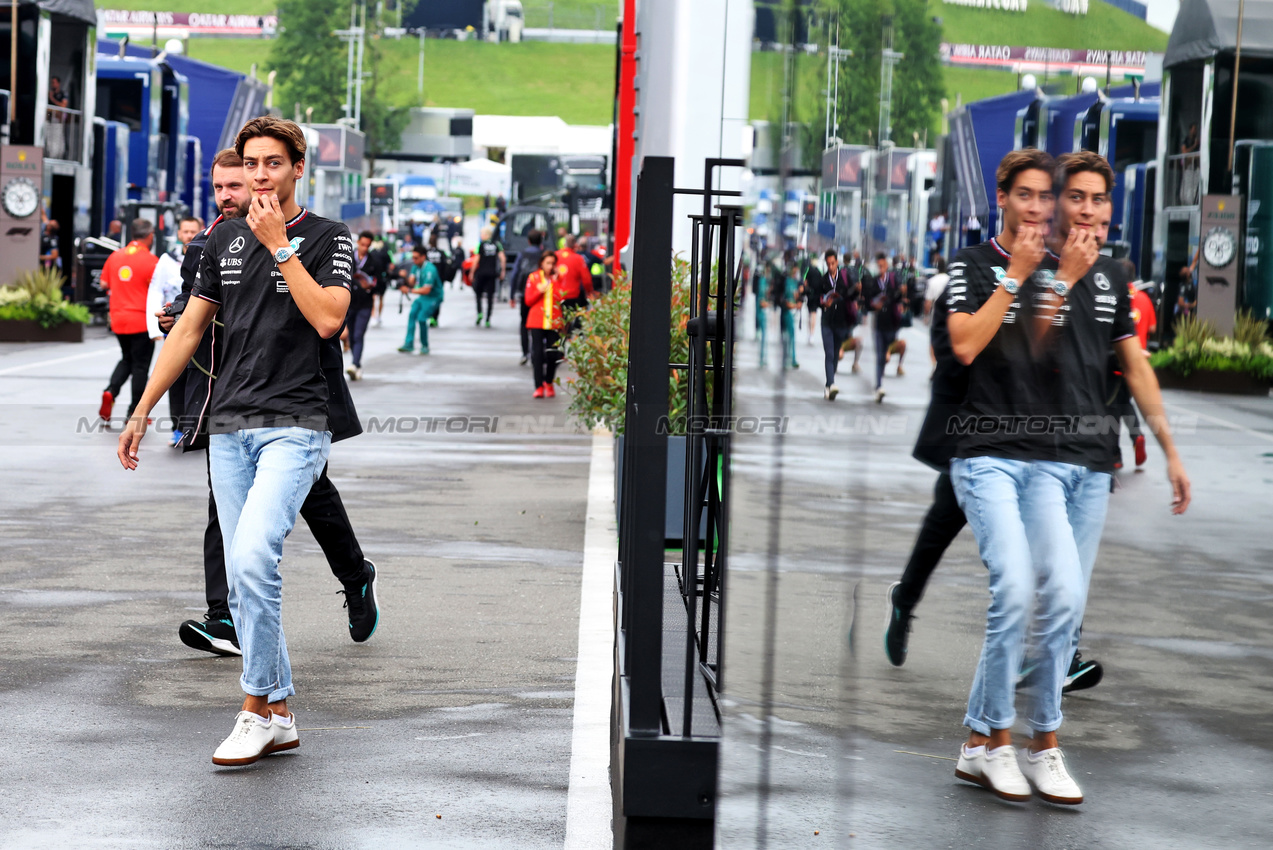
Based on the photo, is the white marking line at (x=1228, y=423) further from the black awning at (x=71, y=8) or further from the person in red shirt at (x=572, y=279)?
the black awning at (x=71, y=8)

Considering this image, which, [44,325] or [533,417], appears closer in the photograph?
[533,417]

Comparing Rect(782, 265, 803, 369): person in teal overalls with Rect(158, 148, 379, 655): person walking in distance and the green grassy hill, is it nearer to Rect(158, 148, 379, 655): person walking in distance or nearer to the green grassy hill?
Rect(158, 148, 379, 655): person walking in distance

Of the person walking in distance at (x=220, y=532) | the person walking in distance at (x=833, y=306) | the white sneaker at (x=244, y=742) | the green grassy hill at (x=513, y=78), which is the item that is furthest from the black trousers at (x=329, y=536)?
the green grassy hill at (x=513, y=78)

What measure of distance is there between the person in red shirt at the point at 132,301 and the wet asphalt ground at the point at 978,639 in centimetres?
1203

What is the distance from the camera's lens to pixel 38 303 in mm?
23625

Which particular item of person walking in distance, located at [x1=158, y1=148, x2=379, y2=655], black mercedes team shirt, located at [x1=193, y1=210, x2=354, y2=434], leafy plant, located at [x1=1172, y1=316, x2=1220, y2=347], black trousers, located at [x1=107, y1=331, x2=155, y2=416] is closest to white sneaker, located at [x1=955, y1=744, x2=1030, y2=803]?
leafy plant, located at [x1=1172, y1=316, x2=1220, y2=347]

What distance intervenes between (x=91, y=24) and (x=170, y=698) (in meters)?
24.6

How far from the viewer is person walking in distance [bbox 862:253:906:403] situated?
2.07m

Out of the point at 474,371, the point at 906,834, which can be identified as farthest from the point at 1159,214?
the point at 474,371

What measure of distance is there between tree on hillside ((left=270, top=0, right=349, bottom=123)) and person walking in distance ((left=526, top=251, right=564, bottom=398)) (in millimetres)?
55663

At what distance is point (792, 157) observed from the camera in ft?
7.64

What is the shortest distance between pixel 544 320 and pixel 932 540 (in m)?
15.8

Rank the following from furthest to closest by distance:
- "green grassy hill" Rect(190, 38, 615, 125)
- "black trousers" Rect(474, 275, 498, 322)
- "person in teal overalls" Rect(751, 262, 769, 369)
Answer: "green grassy hill" Rect(190, 38, 615, 125) < "black trousers" Rect(474, 275, 498, 322) < "person in teal overalls" Rect(751, 262, 769, 369)

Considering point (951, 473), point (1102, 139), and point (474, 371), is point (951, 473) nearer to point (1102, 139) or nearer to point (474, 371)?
point (1102, 139)
